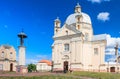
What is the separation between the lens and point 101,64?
47.8 m

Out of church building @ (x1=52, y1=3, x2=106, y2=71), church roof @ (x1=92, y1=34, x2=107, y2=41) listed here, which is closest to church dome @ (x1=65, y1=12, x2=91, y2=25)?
church building @ (x1=52, y1=3, x2=106, y2=71)

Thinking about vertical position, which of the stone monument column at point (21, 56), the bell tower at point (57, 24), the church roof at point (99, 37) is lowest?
the stone monument column at point (21, 56)

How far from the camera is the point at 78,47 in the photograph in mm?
46531

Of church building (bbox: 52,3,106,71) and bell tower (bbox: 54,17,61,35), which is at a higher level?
bell tower (bbox: 54,17,61,35)

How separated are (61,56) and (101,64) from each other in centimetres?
843

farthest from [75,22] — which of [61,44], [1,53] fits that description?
[1,53]

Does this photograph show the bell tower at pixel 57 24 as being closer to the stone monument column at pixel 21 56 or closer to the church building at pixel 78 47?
the church building at pixel 78 47

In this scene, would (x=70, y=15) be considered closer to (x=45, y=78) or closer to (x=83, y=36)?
(x=83, y=36)

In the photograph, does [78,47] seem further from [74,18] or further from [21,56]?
[21,56]

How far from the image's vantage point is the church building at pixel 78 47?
4666 centimetres

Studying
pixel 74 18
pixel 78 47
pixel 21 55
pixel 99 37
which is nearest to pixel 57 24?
pixel 74 18

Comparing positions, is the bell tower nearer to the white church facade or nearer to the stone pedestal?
the white church facade

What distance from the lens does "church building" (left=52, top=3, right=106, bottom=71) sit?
4666 centimetres

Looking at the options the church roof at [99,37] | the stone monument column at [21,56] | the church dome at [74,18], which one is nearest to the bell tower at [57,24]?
the church dome at [74,18]
